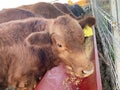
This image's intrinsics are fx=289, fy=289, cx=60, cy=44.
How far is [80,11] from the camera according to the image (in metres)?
1.31

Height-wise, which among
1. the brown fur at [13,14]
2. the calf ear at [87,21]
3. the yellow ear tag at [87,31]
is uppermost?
the brown fur at [13,14]

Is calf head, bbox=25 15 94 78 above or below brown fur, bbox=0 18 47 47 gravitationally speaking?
below

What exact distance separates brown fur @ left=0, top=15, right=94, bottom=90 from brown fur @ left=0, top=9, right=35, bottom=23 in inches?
1.7

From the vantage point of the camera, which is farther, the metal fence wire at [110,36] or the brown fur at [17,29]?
the metal fence wire at [110,36]

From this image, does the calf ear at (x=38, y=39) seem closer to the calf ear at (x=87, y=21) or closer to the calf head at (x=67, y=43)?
the calf head at (x=67, y=43)

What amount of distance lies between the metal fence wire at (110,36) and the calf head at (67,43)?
0.65 feet

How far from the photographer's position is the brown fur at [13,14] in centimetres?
116

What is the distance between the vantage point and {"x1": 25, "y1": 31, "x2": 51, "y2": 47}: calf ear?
1.07 meters

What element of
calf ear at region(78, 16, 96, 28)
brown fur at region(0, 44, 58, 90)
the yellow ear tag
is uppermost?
calf ear at region(78, 16, 96, 28)

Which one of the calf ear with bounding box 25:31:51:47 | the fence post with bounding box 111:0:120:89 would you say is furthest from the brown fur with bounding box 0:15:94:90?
the fence post with bounding box 111:0:120:89

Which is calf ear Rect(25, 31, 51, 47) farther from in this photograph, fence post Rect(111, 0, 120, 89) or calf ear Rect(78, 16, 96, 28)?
fence post Rect(111, 0, 120, 89)

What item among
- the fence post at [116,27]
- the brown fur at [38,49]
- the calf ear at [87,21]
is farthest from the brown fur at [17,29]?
the fence post at [116,27]

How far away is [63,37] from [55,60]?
101 mm

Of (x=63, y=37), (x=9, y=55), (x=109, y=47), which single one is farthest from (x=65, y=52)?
(x=109, y=47)
